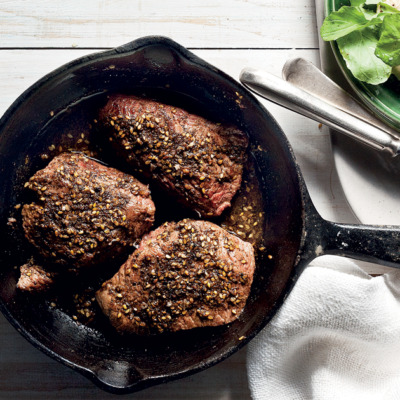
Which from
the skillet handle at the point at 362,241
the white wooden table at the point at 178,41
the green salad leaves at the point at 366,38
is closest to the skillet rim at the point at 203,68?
the skillet handle at the point at 362,241

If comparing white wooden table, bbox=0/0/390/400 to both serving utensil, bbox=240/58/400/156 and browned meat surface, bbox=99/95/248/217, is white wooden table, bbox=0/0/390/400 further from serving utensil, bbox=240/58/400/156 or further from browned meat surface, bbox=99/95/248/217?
browned meat surface, bbox=99/95/248/217

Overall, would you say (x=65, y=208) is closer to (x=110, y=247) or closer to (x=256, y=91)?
(x=110, y=247)

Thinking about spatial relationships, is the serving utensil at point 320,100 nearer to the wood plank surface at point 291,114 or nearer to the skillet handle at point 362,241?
the wood plank surface at point 291,114

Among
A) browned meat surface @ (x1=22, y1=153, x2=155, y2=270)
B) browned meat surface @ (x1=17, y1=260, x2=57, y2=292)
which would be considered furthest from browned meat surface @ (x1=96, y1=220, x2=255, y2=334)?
browned meat surface @ (x1=17, y1=260, x2=57, y2=292)

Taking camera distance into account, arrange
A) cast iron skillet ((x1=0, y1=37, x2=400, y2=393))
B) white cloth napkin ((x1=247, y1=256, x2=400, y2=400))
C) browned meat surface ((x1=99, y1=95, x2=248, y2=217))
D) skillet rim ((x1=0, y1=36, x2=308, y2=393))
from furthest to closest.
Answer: white cloth napkin ((x1=247, y1=256, x2=400, y2=400))
browned meat surface ((x1=99, y1=95, x2=248, y2=217))
cast iron skillet ((x1=0, y1=37, x2=400, y2=393))
skillet rim ((x1=0, y1=36, x2=308, y2=393))

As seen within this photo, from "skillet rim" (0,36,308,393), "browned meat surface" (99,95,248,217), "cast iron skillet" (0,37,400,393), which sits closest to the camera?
"skillet rim" (0,36,308,393)

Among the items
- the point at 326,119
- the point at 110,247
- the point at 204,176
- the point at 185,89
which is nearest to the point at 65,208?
the point at 110,247
